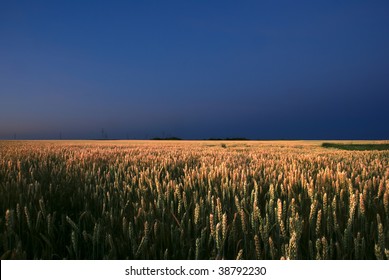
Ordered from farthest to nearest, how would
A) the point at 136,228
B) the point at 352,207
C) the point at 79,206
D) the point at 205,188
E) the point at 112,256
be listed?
the point at 205,188 → the point at 79,206 → the point at 136,228 → the point at 352,207 → the point at 112,256

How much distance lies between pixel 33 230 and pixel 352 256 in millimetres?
A: 1798

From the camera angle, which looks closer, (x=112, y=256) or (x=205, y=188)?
(x=112, y=256)

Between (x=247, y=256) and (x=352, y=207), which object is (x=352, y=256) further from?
(x=247, y=256)

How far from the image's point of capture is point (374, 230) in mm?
1881

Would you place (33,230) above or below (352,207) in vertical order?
below

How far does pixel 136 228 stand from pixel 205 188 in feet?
3.87

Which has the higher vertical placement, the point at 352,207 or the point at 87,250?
the point at 352,207

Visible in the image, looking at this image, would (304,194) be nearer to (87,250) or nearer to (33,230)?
(87,250)

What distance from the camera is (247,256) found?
1630 millimetres
